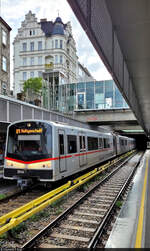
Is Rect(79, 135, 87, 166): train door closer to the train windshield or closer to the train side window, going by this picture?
the train side window

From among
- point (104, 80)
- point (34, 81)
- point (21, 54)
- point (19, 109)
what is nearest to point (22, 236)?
point (19, 109)

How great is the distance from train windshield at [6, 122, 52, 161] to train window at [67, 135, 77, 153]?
1.73 m

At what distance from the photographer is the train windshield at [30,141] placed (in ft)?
30.1

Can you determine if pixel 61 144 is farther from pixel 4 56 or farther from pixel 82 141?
pixel 4 56

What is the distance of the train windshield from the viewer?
361 inches

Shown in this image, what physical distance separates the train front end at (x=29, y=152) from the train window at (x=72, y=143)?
1.78 meters

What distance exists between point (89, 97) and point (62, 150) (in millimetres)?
26195

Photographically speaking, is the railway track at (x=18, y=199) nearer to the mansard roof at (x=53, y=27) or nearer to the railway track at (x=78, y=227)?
the railway track at (x=78, y=227)

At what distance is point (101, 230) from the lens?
18.4 feet

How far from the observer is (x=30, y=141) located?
941cm

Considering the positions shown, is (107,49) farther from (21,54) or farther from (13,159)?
(21,54)

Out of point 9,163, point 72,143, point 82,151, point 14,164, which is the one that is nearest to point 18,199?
point 14,164

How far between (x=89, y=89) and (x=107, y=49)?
30934 millimetres

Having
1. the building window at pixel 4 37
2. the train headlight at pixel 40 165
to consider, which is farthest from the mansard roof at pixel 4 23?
the train headlight at pixel 40 165
